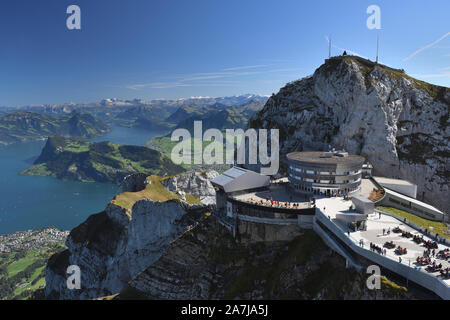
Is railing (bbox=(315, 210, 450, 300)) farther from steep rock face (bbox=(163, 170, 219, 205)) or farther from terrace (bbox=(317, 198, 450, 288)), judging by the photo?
steep rock face (bbox=(163, 170, 219, 205))

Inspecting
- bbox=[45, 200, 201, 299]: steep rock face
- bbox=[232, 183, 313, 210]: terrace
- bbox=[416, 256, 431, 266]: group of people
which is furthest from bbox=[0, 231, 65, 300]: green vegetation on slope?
bbox=[416, 256, 431, 266]: group of people

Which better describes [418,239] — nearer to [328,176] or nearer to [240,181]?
[328,176]

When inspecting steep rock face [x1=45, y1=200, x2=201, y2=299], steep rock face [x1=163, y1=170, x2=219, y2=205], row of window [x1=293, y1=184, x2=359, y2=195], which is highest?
row of window [x1=293, y1=184, x2=359, y2=195]

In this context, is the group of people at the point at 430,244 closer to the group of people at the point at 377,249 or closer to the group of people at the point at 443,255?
the group of people at the point at 443,255

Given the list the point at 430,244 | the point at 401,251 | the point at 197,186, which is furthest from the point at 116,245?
the point at 430,244

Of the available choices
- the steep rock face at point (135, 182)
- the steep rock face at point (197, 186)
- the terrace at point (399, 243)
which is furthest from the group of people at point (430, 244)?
the steep rock face at point (135, 182)
